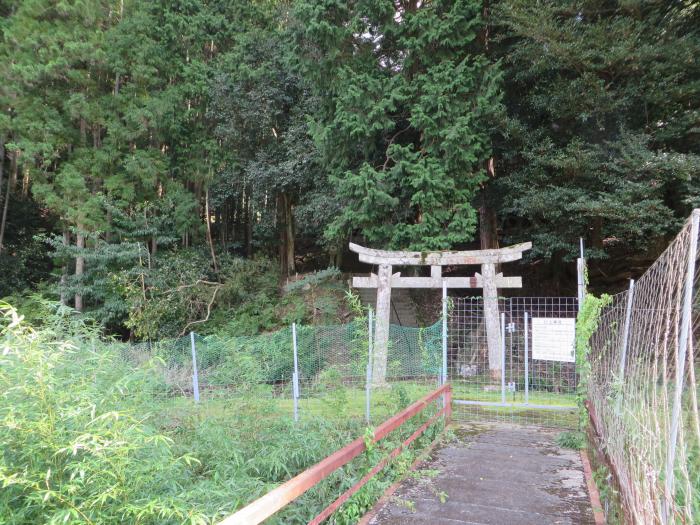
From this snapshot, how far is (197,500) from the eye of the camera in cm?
263

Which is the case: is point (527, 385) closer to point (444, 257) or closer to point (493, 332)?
point (493, 332)

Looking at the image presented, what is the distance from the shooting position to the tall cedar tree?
9648 millimetres

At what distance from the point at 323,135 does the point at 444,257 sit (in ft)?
14.1

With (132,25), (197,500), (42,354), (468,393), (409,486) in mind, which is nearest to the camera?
(42,354)

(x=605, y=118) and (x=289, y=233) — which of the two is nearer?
(x=605, y=118)

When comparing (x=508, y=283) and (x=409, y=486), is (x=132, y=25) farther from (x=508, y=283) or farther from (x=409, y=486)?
(x=409, y=486)

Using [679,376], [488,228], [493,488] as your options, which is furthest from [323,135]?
[679,376]

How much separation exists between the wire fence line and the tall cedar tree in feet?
22.7

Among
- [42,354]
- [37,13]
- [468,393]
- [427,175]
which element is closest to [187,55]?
[37,13]

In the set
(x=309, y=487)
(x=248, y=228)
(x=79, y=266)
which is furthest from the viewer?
(x=248, y=228)

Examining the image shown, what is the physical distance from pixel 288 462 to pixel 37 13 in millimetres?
15208

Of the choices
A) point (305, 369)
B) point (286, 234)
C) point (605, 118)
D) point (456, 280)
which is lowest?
point (305, 369)

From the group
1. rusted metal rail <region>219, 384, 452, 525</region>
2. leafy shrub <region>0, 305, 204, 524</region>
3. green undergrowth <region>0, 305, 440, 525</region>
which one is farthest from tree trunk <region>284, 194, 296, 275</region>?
leafy shrub <region>0, 305, 204, 524</region>

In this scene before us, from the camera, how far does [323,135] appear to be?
10516mm
